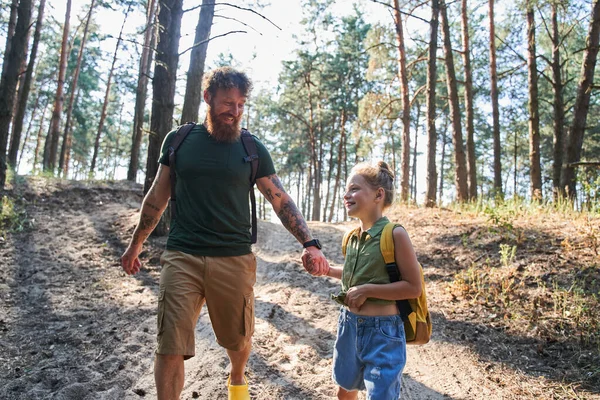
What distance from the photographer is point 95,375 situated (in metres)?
3.93

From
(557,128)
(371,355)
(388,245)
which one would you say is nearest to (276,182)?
(388,245)

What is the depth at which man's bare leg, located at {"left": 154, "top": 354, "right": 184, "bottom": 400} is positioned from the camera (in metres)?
2.61

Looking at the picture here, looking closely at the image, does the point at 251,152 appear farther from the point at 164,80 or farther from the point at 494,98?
the point at 494,98

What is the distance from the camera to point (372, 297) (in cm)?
246

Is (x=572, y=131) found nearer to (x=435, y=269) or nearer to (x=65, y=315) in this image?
(x=435, y=269)

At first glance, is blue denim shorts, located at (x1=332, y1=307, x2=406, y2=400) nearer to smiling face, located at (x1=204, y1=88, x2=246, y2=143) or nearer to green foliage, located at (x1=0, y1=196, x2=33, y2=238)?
smiling face, located at (x1=204, y1=88, x2=246, y2=143)

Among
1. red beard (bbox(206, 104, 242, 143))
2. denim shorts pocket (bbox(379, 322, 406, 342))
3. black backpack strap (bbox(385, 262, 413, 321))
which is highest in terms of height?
red beard (bbox(206, 104, 242, 143))

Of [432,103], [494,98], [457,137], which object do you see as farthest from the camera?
[494,98]

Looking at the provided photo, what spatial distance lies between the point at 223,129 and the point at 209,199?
52 centimetres

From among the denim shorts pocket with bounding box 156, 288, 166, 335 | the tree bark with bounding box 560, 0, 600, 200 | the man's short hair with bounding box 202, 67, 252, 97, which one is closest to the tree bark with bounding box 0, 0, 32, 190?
the man's short hair with bounding box 202, 67, 252, 97

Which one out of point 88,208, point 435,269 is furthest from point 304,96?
point 435,269

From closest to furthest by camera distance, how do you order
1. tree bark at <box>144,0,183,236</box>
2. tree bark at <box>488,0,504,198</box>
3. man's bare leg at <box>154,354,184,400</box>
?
1. man's bare leg at <box>154,354,184,400</box>
2. tree bark at <box>144,0,183,236</box>
3. tree bark at <box>488,0,504,198</box>

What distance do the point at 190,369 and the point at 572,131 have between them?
9.64m

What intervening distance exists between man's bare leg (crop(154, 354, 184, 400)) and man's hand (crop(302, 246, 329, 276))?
1003 mm
